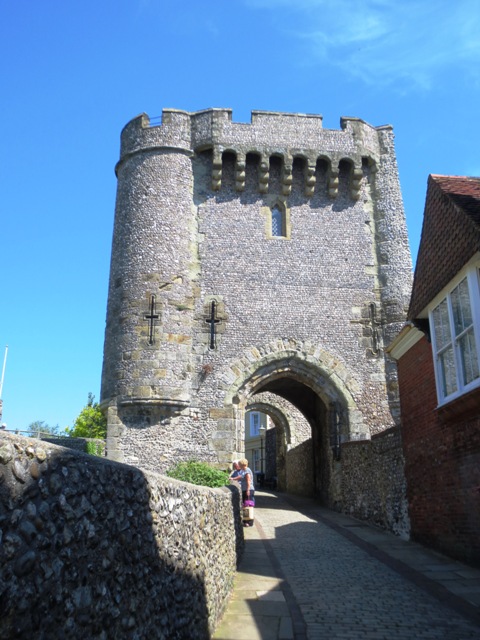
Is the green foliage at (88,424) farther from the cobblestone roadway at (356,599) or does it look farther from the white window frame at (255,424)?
the cobblestone roadway at (356,599)

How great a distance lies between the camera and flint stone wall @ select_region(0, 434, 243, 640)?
2.19 meters

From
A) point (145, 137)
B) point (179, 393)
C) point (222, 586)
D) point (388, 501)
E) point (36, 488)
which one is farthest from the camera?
point (145, 137)

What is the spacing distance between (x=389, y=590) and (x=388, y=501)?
5.50 meters

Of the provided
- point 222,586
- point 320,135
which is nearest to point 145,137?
point 320,135

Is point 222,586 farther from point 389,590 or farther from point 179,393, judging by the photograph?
point 179,393

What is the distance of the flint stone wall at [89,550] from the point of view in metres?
2.19

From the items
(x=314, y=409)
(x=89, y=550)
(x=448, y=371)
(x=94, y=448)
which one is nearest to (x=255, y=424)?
(x=314, y=409)

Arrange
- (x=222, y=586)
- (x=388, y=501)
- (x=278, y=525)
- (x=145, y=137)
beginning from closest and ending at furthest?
(x=222, y=586), (x=388, y=501), (x=278, y=525), (x=145, y=137)

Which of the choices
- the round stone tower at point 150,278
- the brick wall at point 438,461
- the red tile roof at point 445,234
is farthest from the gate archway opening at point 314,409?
the red tile roof at point 445,234

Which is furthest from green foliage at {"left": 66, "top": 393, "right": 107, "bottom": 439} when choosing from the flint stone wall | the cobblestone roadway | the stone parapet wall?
the flint stone wall

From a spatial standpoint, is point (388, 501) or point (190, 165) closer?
point (388, 501)

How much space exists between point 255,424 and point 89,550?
4294 centimetres

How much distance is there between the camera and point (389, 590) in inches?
281

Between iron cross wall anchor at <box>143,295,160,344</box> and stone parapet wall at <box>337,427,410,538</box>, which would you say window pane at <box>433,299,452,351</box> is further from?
iron cross wall anchor at <box>143,295,160,344</box>
